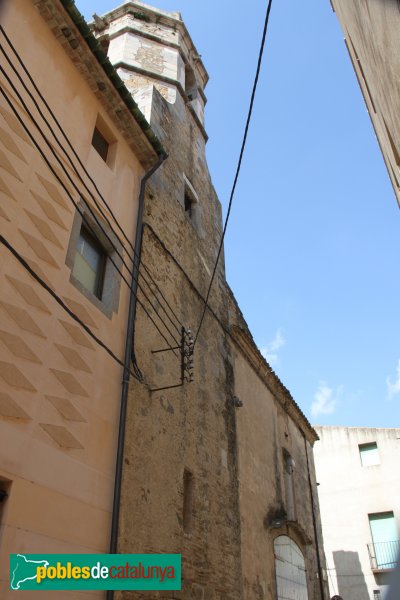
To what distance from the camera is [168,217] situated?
9281 mm

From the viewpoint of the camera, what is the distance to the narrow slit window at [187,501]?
718cm

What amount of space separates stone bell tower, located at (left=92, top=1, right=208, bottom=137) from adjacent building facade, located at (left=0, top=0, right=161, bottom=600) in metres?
4.28

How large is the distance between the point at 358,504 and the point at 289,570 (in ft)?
36.9

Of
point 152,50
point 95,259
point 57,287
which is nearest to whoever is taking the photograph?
point 57,287

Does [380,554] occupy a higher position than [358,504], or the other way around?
[358,504]

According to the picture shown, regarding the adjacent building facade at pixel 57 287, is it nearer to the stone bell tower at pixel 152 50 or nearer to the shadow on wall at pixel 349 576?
the stone bell tower at pixel 152 50

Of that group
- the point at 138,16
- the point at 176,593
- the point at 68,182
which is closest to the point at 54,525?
the point at 176,593

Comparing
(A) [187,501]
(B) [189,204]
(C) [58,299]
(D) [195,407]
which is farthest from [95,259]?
(B) [189,204]

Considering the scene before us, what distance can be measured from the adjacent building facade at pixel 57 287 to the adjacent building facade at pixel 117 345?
2 cm

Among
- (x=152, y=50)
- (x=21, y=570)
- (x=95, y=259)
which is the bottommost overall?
(x=21, y=570)

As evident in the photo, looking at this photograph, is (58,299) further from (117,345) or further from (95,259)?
(95,259)

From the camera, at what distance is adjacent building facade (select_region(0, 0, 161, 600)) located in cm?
469
